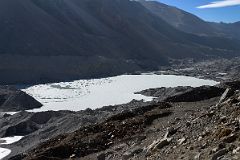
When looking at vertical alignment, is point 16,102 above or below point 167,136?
below

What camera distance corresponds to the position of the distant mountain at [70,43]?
97500 millimetres

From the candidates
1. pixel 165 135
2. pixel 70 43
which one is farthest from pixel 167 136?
pixel 70 43

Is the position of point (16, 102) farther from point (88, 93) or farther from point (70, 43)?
point (70, 43)

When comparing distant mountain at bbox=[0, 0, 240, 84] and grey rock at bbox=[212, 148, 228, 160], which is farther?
distant mountain at bbox=[0, 0, 240, 84]

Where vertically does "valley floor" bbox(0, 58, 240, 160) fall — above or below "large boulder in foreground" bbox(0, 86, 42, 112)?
above

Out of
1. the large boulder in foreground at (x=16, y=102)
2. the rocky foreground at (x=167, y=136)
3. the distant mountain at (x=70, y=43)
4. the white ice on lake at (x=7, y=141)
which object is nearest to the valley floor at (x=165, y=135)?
the rocky foreground at (x=167, y=136)

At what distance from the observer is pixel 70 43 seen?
116m

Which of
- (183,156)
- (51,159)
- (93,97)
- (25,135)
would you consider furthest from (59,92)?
(183,156)

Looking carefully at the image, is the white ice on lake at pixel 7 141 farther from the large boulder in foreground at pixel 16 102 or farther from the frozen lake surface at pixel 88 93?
Answer: the large boulder in foreground at pixel 16 102

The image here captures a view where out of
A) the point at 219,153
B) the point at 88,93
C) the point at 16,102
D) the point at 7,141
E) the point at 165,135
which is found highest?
the point at 219,153

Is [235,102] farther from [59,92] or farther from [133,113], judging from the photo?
[59,92]

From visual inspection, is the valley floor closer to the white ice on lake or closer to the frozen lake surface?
the white ice on lake

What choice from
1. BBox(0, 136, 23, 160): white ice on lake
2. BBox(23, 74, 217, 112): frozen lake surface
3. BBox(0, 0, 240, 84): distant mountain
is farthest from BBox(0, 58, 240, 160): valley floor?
BBox(0, 0, 240, 84): distant mountain

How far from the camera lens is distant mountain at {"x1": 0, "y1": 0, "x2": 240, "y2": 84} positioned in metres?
97.5
